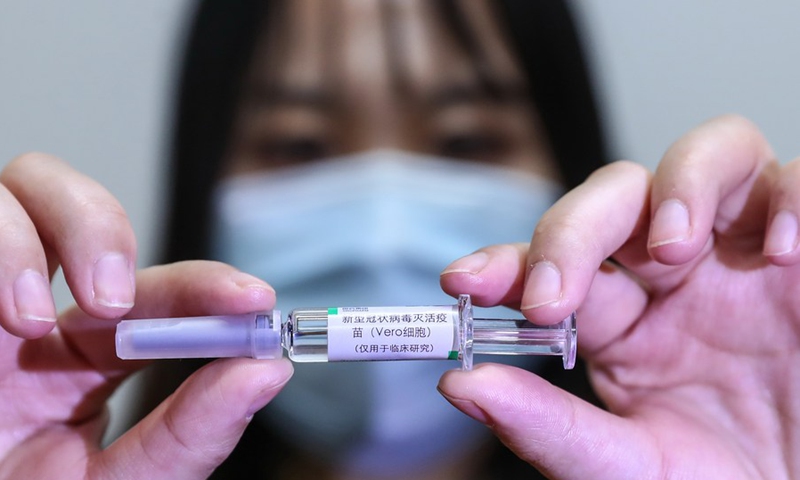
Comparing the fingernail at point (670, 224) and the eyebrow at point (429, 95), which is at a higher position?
the eyebrow at point (429, 95)

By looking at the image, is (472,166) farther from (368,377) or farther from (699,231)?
(699,231)

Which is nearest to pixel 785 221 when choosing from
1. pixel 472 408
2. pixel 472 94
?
pixel 472 408

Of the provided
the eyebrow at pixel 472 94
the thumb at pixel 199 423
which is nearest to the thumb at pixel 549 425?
the thumb at pixel 199 423

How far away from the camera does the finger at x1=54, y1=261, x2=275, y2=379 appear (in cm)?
61

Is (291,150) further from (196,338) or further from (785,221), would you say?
(785,221)

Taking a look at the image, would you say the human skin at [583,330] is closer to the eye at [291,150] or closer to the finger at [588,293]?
the finger at [588,293]

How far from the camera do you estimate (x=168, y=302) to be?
69 cm

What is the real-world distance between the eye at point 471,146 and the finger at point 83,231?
0.82 meters

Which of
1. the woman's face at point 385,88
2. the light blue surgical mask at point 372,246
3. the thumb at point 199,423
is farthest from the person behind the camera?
the woman's face at point 385,88

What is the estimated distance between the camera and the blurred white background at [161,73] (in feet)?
4.37

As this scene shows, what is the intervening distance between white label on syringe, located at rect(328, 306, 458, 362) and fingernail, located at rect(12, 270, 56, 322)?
27cm

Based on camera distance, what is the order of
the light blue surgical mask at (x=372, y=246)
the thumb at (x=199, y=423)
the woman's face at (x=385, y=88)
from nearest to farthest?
the thumb at (x=199, y=423), the light blue surgical mask at (x=372, y=246), the woman's face at (x=385, y=88)

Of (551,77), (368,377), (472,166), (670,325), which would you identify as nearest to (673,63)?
(551,77)

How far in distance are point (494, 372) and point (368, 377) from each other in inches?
29.4
